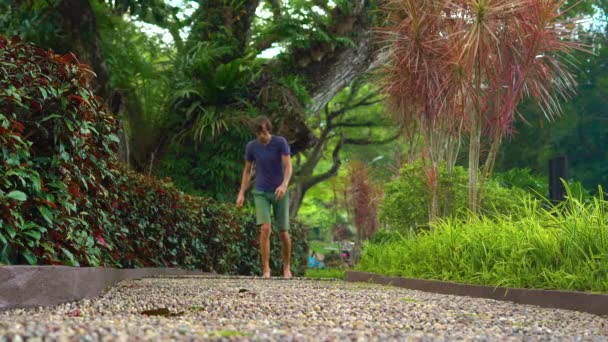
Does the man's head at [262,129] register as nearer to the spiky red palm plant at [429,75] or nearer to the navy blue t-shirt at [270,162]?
the navy blue t-shirt at [270,162]

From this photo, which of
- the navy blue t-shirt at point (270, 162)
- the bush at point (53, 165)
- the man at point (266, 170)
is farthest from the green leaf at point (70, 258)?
the navy blue t-shirt at point (270, 162)

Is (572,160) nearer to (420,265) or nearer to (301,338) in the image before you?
(420,265)

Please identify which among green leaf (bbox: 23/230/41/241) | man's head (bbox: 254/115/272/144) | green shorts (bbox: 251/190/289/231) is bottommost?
green leaf (bbox: 23/230/41/241)

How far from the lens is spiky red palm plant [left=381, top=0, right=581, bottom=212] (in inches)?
392

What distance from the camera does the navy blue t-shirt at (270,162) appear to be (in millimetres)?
9844

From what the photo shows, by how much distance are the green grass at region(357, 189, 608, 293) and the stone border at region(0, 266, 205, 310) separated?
3370 millimetres

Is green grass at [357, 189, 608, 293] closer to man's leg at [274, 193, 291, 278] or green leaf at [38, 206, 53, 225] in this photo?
man's leg at [274, 193, 291, 278]

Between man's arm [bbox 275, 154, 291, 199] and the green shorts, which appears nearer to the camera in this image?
man's arm [bbox 275, 154, 291, 199]

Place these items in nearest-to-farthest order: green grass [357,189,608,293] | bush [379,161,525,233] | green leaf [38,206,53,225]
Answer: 1. green leaf [38,206,53,225]
2. green grass [357,189,608,293]
3. bush [379,161,525,233]

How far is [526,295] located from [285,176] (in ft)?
13.7

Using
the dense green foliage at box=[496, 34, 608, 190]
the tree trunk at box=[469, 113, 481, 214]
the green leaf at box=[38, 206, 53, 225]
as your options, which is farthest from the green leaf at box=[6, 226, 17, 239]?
the dense green foliage at box=[496, 34, 608, 190]

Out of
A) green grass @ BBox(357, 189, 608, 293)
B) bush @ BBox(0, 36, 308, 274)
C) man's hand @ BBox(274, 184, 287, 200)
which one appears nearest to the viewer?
bush @ BBox(0, 36, 308, 274)

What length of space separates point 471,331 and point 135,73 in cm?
1146

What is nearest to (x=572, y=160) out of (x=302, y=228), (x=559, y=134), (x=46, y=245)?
(x=559, y=134)
